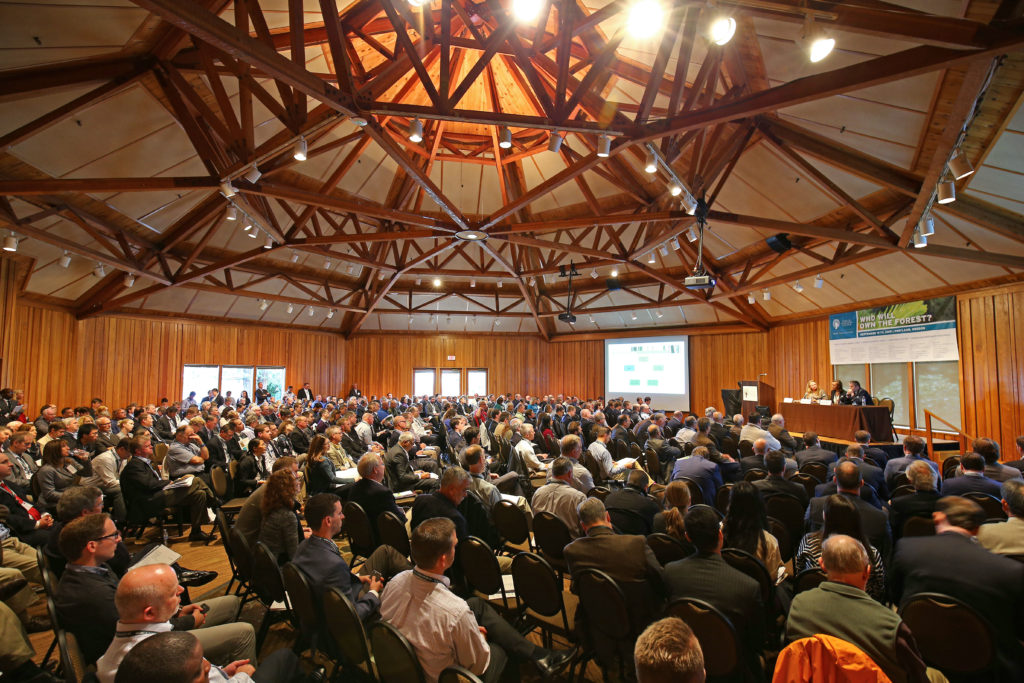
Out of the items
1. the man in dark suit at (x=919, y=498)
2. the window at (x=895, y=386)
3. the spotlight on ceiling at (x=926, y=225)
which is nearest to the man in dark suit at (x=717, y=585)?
the man in dark suit at (x=919, y=498)

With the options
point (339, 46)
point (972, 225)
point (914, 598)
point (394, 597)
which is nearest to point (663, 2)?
point (339, 46)

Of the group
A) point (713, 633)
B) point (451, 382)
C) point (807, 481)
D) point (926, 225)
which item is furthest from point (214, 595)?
point (451, 382)

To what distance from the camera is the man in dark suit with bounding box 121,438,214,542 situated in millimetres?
5391

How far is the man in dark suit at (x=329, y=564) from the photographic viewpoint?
2.90 m

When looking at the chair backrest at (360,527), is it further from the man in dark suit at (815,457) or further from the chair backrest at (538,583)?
the man in dark suit at (815,457)

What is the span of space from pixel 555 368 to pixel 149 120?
691 inches

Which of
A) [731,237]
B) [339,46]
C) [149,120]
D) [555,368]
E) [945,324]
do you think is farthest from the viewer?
[555,368]

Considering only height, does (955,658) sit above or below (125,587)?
below

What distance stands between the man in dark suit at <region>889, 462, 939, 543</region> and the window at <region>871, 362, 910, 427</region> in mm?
10852

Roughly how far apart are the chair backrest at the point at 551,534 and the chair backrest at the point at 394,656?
189 cm

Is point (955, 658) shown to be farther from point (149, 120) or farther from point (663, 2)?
point (149, 120)

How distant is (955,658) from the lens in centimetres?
247

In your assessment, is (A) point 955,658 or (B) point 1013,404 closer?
(A) point 955,658

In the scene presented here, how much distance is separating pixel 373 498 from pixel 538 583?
1.98 m
